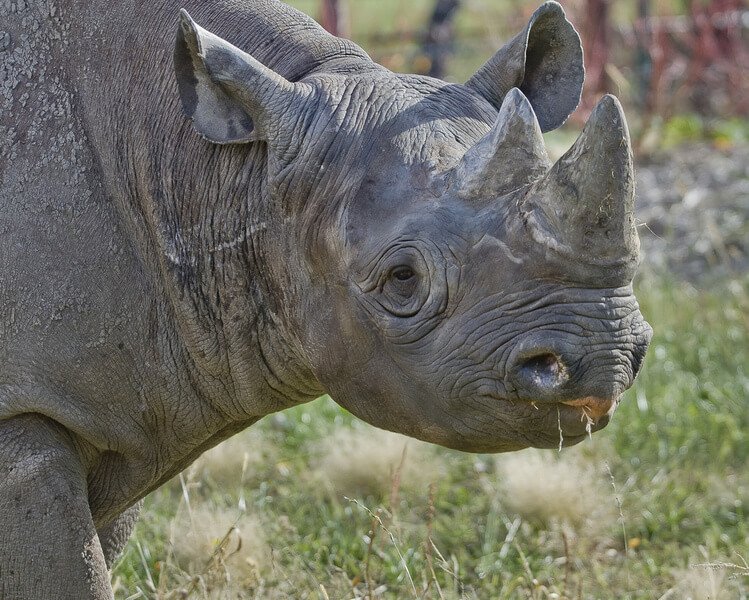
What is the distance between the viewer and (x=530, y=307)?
8.80 feet

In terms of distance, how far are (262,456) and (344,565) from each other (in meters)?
1.37

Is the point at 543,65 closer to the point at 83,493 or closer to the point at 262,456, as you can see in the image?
the point at 83,493

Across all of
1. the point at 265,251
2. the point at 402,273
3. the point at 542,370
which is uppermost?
the point at 265,251

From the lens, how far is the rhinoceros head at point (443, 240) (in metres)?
2.65

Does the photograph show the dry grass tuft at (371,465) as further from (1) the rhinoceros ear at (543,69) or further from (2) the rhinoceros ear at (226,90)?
(2) the rhinoceros ear at (226,90)

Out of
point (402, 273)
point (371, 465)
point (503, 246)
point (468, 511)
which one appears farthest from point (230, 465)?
point (503, 246)

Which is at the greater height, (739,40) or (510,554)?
(739,40)

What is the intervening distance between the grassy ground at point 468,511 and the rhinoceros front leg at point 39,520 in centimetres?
88

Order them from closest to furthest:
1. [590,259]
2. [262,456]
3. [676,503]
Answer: [590,259], [676,503], [262,456]

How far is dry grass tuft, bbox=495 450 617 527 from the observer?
5.36 m

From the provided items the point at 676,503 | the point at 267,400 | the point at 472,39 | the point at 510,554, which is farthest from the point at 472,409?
the point at 472,39

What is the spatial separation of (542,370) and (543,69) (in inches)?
49.1

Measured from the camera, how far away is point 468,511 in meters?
5.58

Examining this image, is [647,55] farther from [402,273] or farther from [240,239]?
[402,273]
